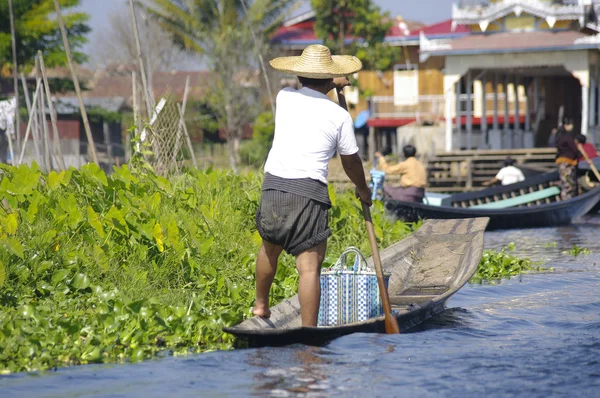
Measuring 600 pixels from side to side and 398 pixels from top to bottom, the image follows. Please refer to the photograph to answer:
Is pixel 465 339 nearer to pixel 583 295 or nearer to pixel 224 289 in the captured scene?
pixel 224 289

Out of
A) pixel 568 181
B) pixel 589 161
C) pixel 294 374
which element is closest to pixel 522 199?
pixel 568 181

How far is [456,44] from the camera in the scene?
24.9 meters

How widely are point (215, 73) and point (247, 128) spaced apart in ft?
34.9

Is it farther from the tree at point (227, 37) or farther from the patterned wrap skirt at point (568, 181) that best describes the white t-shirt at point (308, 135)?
the tree at point (227, 37)

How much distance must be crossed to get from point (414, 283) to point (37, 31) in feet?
78.3

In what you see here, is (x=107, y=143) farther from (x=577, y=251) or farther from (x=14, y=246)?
(x=14, y=246)

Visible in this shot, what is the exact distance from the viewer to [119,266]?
6.97m

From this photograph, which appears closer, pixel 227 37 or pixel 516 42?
pixel 516 42

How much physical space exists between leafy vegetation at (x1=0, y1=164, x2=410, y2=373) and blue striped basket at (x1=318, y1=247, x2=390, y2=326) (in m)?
0.61

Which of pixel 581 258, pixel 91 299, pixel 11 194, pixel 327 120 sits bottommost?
pixel 581 258

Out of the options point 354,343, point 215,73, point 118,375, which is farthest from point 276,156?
point 215,73

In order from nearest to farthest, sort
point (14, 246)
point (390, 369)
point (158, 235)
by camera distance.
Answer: point (390, 369)
point (14, 246)
point (158, 235)

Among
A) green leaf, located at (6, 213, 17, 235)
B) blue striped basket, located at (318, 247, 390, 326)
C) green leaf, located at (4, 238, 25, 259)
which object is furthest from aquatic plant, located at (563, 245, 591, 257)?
green leaf, located at (4, 238, 25, 259)

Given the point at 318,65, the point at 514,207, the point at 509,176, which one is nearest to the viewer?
the point at 318,65
